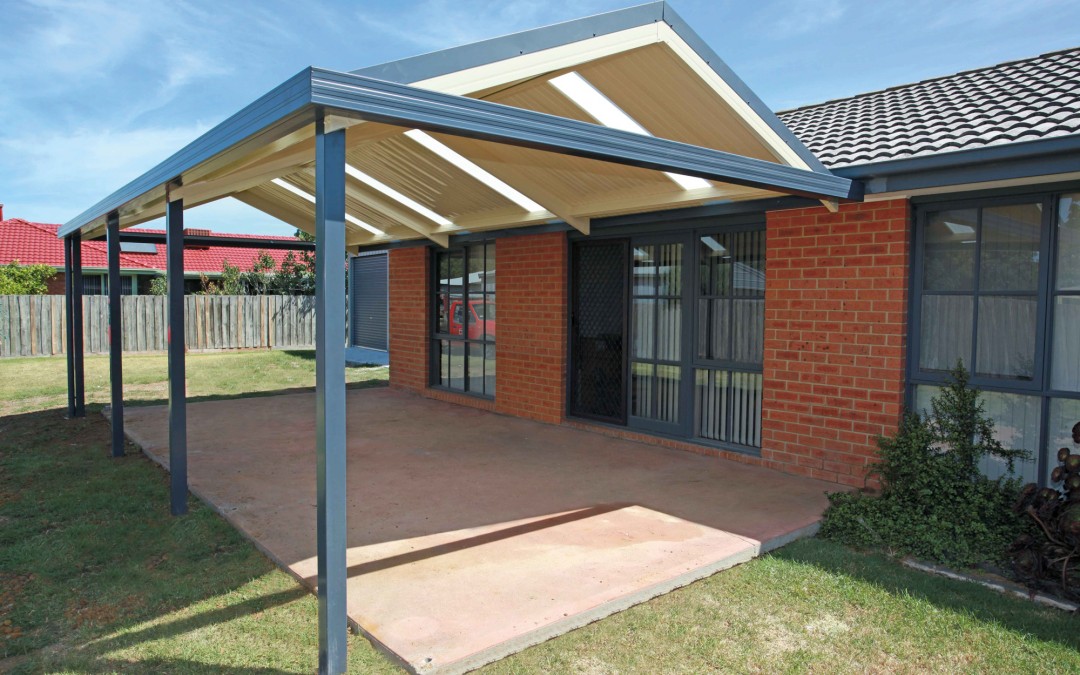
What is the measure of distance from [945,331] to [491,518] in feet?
12.7

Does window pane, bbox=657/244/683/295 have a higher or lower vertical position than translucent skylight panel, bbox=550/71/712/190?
lower

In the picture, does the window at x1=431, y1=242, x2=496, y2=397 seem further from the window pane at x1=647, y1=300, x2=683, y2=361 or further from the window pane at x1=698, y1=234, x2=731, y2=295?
the window pane at x1=698, y1=234, x2=731, y2=295

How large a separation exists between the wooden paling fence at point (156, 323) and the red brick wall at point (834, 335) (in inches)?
588

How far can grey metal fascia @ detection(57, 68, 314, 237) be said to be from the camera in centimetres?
286

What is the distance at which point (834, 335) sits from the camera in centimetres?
612

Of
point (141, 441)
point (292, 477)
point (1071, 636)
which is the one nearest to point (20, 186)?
point (141, 441)

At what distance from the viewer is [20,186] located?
33969 mm

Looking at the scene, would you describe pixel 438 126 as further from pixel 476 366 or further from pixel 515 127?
pixel 476 366

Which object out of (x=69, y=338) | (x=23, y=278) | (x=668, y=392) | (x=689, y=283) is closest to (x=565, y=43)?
(x=689, y=283)

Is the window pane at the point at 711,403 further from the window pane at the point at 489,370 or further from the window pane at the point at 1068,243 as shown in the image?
the window pane at the point at 489,370

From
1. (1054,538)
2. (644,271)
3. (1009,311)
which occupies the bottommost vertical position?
(1054,538)

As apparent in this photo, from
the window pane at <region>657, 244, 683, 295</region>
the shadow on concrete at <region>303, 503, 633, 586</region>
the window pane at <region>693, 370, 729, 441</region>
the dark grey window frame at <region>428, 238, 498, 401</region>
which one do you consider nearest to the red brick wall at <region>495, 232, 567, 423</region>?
the dark grey window frame at <region>428, 238, 498, 401</region>

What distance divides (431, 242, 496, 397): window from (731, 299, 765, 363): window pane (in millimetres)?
4122

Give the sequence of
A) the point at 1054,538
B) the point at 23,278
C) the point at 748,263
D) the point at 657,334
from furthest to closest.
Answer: the point at 23,278
the point at 657,334
the point at 748,263
the point at 1054,538
